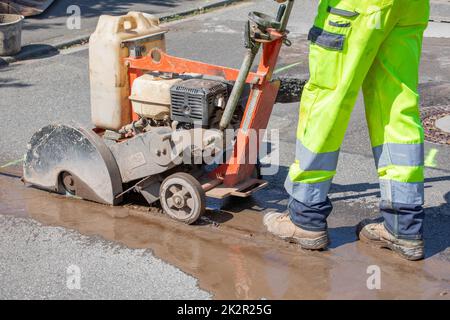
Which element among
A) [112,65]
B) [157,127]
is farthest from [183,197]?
[112,65]

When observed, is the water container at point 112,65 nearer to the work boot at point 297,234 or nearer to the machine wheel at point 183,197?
the machine wheel at point 183,197

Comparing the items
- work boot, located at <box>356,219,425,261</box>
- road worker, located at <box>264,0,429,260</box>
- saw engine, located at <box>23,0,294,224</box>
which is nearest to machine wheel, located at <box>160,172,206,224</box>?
saw engine, located at <box>23,0,294,224</box>

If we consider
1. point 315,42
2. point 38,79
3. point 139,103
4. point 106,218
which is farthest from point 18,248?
point 38,79

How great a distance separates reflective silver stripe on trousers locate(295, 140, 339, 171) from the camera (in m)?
4.35

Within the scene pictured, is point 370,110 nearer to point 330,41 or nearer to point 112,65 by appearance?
point 330,41

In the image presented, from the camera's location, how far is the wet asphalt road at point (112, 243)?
4.19 meters

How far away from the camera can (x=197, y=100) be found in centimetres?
479

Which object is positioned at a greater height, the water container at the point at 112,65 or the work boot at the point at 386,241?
the water container at the point at 112,65

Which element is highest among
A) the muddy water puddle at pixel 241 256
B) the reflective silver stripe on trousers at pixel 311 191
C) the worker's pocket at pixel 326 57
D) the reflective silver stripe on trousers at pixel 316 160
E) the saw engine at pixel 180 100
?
the worker's pocket at pixel 326 57

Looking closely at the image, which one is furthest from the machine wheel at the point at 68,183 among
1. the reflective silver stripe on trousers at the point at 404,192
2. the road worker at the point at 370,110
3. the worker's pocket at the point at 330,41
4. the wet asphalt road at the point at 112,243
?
the reflective silver stripe on trousers at the point at 404,192

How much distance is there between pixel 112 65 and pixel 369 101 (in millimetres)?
1670

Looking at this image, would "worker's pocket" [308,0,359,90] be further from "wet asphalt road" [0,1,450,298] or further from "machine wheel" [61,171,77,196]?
"machine wheel" [61,171,77,196]

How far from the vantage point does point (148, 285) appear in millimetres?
4156

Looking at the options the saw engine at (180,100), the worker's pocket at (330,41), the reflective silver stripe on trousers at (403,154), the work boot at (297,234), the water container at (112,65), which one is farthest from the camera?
the water container at (112,65)
